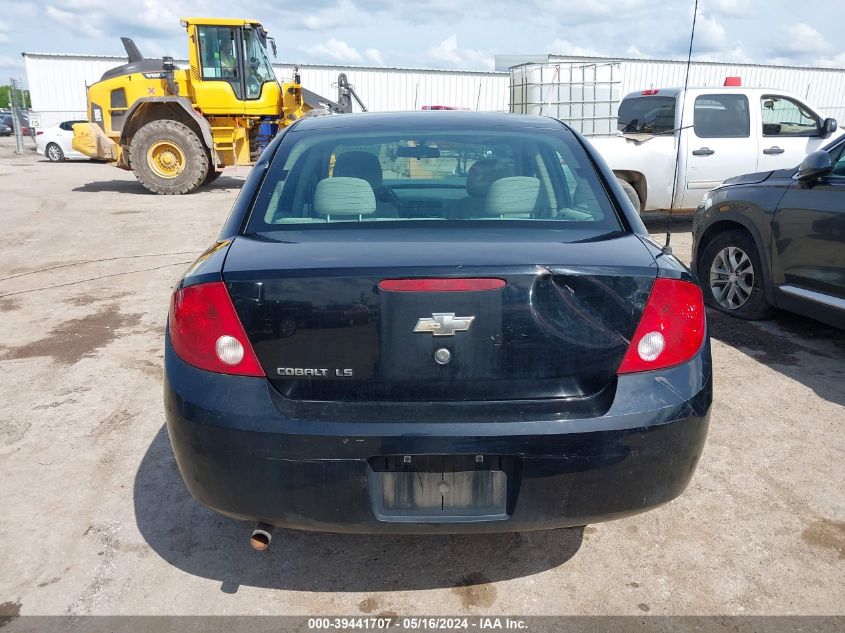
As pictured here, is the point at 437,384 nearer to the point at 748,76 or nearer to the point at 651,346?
the point at 651,346

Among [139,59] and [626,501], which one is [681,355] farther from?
[139,59]

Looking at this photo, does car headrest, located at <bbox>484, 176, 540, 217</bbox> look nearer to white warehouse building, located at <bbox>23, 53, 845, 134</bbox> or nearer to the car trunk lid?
the car trunk lid

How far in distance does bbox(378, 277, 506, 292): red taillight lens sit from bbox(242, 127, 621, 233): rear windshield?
0.57m

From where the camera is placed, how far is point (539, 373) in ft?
6.54

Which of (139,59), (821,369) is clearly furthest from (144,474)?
(139,59)

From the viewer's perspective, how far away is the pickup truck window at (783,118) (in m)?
8.86

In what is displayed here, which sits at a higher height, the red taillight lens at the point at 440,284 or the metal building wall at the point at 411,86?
the metal building wall at the point at 411,86

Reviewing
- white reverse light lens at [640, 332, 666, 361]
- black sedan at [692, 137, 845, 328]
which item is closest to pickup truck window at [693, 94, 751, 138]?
black sedan at [692, 137, 845, 328]

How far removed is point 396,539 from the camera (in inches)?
104

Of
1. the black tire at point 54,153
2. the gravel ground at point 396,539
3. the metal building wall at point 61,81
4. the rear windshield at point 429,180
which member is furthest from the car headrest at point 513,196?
the metal building wall at point 61,81

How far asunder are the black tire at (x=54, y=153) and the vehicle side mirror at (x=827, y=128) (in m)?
24.2

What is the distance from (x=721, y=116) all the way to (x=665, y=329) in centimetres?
783

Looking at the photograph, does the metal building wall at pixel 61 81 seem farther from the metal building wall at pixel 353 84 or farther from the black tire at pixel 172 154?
the black tire at pixel 172 154

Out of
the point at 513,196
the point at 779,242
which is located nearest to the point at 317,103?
the point at 779,242
